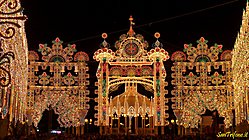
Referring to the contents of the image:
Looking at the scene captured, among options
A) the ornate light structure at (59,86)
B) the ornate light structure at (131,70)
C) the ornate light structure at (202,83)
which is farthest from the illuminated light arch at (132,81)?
the ornate light structure at (59,86)

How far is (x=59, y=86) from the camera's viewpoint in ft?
82.2

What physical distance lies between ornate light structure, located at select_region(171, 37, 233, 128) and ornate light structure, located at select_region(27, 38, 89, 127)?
5865 millimetres

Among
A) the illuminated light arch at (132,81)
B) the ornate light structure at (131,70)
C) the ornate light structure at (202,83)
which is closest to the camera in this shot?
the ornate light structure at (202,83)

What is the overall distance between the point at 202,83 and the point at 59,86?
898 centimetres

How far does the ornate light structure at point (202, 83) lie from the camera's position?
2477cm

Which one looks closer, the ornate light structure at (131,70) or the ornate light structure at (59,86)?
the ornate light structure at (59,86)

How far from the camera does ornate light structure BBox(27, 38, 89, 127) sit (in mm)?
24766

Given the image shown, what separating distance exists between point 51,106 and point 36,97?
1.12 meters

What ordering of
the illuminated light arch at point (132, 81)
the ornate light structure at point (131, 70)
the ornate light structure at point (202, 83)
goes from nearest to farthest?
1. the ornate light structure at point (202, 83)
2. the ornate light structure at point (131, 70)
3. the illuminated light arch at point (132, 81)

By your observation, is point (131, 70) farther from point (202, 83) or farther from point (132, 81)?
point (202, 83)

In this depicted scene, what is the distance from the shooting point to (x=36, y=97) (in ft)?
81.5

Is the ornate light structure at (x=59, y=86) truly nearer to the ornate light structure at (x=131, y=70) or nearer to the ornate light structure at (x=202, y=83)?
the ornate light structure at (x=131, y=70)

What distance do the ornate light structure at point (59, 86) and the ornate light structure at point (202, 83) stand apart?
5865 mm

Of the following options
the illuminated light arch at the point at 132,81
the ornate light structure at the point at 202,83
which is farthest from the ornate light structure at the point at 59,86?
the ornate light structure at the point at 202,83
